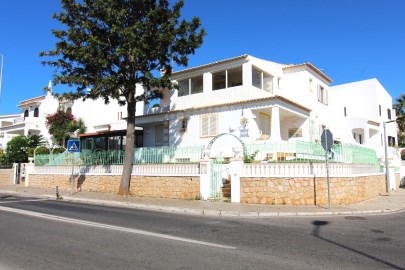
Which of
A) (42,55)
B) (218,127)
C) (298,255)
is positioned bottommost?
(298,255)

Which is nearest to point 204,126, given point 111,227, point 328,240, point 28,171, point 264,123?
point 264,123

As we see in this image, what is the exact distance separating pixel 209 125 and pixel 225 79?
386 cm

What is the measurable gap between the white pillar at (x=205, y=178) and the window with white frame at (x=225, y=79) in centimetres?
918

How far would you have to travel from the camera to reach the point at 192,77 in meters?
24.2

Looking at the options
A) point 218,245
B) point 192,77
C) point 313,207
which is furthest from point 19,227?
point 192,77

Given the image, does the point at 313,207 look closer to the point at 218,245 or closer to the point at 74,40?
the point at 218,245

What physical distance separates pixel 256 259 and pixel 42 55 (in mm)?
15308

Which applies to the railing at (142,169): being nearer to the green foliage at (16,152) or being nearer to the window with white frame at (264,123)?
the window with white frame at (264,123)

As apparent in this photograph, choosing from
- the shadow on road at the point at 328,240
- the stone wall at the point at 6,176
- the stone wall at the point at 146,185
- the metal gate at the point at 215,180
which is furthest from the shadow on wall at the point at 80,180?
the shadow on road at the point at 328,240

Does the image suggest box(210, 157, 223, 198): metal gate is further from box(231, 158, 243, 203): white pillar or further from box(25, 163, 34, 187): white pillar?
box(25, 163, 34, 187): white pillar

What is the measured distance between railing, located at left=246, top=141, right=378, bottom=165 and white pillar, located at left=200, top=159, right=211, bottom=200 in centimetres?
224

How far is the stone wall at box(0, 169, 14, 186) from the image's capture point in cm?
2816

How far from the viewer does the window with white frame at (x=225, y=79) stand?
2312 centimetres

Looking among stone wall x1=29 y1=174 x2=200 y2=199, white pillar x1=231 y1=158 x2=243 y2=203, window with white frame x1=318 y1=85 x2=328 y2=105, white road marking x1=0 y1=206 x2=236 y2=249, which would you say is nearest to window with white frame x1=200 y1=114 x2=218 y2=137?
stone wall x1=29 y1=174 x2=200 y2=199
